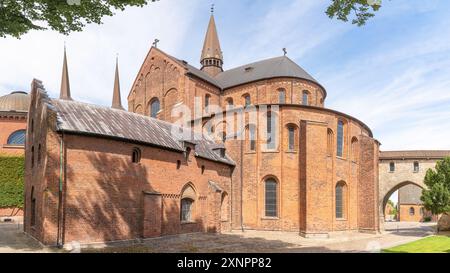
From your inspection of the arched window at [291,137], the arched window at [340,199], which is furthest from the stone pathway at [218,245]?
the arched window at [291,137]

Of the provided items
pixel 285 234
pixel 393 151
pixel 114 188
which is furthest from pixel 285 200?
pixel 393 151

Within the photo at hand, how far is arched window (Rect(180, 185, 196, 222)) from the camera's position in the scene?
20.8m

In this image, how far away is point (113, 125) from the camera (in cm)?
1812

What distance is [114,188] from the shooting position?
54.6ft

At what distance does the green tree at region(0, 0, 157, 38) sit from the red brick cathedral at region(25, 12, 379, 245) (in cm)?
499

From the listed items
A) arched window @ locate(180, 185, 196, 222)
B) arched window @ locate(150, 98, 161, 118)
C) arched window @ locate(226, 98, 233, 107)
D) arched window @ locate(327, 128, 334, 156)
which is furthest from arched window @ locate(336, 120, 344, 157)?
arched window @ locate(150, 98, 161, 118)

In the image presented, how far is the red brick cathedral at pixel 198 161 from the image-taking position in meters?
15.8

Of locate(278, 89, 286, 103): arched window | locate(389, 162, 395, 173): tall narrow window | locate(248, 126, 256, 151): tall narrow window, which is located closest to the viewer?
locate(248, 126, 256, 151): tall narrow window

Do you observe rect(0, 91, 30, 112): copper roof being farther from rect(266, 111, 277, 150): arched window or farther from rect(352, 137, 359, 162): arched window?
rect(352, 137, 359, 162): arched window

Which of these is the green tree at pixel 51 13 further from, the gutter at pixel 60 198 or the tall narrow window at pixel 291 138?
the tall narrow window at pixel 291 138

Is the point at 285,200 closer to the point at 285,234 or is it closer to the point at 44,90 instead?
the point at 285,234

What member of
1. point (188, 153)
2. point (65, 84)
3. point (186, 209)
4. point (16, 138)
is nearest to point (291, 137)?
point (188, 153)
